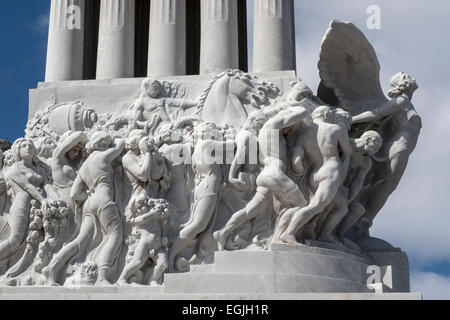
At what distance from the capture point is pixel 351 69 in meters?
28.1

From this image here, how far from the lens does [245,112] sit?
25.8m

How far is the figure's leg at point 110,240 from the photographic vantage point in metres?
23.8

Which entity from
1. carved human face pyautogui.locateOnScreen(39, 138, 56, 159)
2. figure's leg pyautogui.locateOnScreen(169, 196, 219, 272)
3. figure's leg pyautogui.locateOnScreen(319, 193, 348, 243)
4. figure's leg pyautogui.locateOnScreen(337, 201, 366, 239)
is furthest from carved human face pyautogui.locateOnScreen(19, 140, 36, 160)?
figure's leg pyautogui.locateOnScreen(337, 201, 366, 239)

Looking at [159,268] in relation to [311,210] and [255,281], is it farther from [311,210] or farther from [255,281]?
[311,210]

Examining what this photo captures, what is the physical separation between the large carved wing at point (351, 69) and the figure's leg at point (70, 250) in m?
8.42

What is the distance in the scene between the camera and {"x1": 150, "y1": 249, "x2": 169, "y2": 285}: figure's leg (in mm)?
23578

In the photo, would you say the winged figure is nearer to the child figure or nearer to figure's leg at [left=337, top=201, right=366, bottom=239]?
figure's leg at [left=337, top=201, right=366, bottom=239]

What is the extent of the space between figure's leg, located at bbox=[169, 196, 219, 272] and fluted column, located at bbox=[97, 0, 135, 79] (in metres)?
6.35

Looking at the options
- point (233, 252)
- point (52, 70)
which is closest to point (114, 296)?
point (233, 252)

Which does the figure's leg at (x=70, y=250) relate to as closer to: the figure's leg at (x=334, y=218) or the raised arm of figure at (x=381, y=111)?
the figure's leg at (x=334, y=218)

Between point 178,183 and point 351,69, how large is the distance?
269 inches

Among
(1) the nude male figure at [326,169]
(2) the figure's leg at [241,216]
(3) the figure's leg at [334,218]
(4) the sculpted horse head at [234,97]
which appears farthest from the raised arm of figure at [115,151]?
(3) the figure's leg at [334,218]
